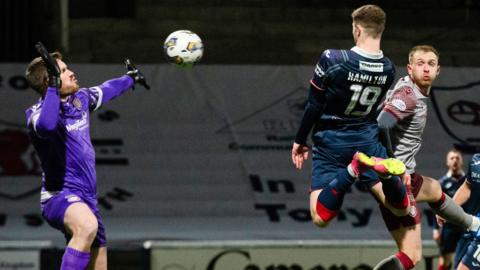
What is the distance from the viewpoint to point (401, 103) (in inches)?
339

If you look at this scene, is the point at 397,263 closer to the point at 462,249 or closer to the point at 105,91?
the point at 462,249

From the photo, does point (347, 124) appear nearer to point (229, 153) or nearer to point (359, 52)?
point (359, 52)

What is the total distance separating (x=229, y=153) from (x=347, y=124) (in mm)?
6118

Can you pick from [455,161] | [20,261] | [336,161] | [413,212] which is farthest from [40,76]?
[455,161]

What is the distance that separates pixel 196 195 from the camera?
47.2 feet

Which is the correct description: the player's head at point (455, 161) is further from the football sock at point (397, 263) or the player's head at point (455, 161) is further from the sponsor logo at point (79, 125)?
the sponsor logo at point (79, 125)

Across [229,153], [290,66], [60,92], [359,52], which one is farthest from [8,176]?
[359,52]

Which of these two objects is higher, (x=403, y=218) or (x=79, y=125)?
(x=79, y=125)

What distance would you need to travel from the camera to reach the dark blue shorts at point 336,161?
8.52 m

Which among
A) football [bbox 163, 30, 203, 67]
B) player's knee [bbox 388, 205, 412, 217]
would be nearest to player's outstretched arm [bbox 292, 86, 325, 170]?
player's knee [bbox 388, 205, 412, 217]

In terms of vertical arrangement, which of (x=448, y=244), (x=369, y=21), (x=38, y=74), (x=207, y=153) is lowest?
(x=448, y=244)

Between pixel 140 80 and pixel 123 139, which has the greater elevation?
pixel 140 80

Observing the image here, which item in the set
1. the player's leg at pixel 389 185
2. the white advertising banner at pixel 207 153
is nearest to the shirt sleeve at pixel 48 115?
the player's leg at pixel 389 185

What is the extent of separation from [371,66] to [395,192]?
846 mm
